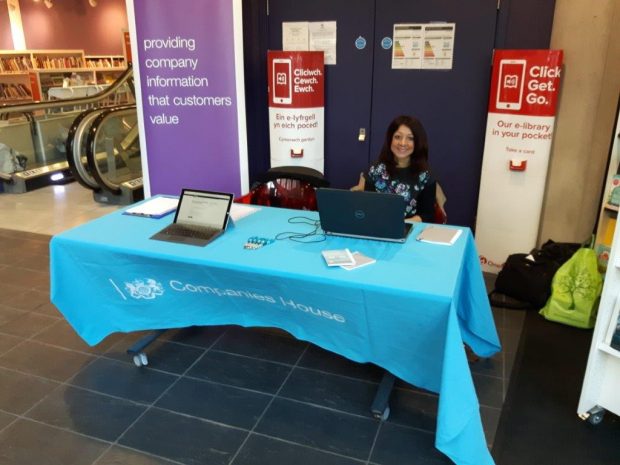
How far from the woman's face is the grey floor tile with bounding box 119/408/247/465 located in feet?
5.62

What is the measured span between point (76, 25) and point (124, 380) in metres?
10.0

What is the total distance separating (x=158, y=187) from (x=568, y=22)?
127 inches

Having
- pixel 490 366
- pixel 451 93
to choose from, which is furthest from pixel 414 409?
pixel 451 93

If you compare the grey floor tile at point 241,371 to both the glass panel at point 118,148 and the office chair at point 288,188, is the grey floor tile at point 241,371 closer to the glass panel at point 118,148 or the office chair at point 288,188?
the office chair at point 288,188

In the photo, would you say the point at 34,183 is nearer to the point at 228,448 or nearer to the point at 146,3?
the point at 146,3

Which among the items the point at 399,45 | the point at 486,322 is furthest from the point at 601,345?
the point at 399,45

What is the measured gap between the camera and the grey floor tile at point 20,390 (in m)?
2.45

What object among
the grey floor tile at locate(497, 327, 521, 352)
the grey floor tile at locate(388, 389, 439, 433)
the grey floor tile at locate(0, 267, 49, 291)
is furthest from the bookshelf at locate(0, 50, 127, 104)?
the grey floor tile at locate(388, 389, 439, 433)

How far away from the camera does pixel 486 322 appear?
262 centimetres

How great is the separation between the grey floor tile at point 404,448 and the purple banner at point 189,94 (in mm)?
2208

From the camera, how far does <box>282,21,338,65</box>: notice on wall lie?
4191 millimetres

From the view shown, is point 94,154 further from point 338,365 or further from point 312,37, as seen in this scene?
point 338,365

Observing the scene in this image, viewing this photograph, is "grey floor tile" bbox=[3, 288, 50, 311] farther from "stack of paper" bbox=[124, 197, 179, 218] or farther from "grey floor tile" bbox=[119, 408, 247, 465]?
"grey floor tile" bbox=[119, 408, 247, 465]

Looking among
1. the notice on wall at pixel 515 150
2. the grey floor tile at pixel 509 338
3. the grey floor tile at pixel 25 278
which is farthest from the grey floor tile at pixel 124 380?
the notice on wall at pixel 515 150
